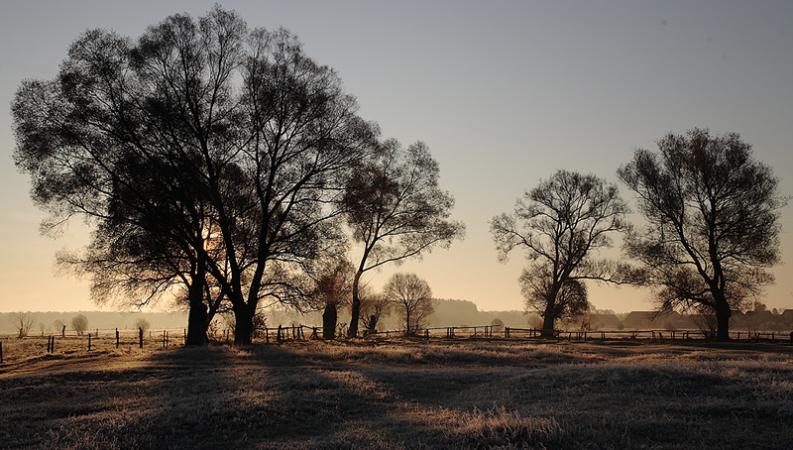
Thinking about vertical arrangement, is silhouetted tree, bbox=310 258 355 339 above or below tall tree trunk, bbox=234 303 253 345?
above

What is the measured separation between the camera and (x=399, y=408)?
54.1 ft

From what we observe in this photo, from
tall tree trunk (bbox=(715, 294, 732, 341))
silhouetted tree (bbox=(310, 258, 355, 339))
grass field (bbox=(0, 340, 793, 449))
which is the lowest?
grass field (bbox=(0, 340, 793, 449))

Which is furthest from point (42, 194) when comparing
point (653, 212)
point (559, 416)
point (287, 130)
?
point (653, 212)

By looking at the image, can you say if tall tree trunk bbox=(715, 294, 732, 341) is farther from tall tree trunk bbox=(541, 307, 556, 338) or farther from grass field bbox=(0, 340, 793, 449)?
grass field bbox=(0, 340, 793, 449)

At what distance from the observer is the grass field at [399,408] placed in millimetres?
11477

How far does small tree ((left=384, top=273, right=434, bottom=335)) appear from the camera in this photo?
331 feet

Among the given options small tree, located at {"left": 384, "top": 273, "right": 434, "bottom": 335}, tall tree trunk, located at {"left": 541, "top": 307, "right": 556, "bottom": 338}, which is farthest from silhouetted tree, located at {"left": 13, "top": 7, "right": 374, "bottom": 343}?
small tree, located at {"left": 384, "top": 273, "right": 434, "bottom": 335}

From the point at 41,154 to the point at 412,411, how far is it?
2540 centimetres

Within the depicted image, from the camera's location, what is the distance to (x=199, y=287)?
38.7 m

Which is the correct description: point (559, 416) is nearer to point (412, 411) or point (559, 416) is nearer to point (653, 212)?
point (412, 411)

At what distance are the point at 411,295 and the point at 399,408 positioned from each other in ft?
282

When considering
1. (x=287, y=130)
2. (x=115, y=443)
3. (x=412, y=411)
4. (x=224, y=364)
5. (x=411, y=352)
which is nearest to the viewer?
(x=115, y=443)

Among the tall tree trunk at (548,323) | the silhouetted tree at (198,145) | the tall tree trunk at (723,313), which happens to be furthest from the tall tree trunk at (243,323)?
the tall tree trunk at (723,313)

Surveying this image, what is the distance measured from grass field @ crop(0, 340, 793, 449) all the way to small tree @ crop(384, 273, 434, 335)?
248 ft
